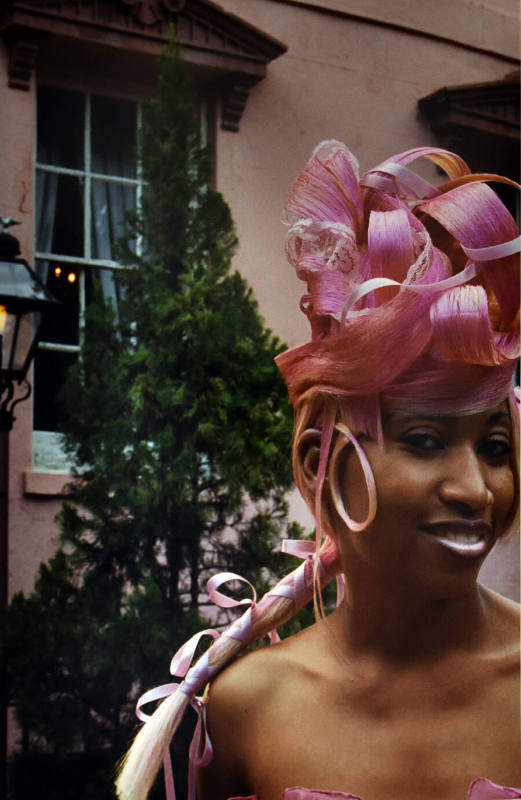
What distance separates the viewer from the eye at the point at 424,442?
1.30m

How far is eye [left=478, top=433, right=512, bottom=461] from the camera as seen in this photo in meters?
1.31

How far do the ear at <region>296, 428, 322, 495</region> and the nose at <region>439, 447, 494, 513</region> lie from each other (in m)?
0.18

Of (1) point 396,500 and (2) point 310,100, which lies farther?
(2) point 310,100

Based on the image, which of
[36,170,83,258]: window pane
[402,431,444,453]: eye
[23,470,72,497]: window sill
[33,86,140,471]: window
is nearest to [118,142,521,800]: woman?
[402,431,444,453]: eye

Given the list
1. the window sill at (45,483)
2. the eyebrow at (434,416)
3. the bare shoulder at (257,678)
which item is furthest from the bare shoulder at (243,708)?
the window sill at (45,483)

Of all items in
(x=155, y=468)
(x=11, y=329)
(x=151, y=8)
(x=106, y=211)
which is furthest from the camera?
(x=106, y=211)

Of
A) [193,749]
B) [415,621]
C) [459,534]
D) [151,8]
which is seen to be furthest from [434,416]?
[151,8]

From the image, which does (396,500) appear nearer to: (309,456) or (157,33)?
(309,456)

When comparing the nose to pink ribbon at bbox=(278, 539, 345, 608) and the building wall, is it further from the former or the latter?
the building wall

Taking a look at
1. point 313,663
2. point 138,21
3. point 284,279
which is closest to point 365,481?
point 313,663

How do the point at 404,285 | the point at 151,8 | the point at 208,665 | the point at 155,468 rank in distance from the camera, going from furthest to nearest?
the point at 151,8, the point at 155,468, the point at 208,665, the point at 404,285

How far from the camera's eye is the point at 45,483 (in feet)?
8.82

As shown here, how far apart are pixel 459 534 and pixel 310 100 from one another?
1.82m

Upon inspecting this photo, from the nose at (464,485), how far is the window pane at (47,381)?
1592mm
